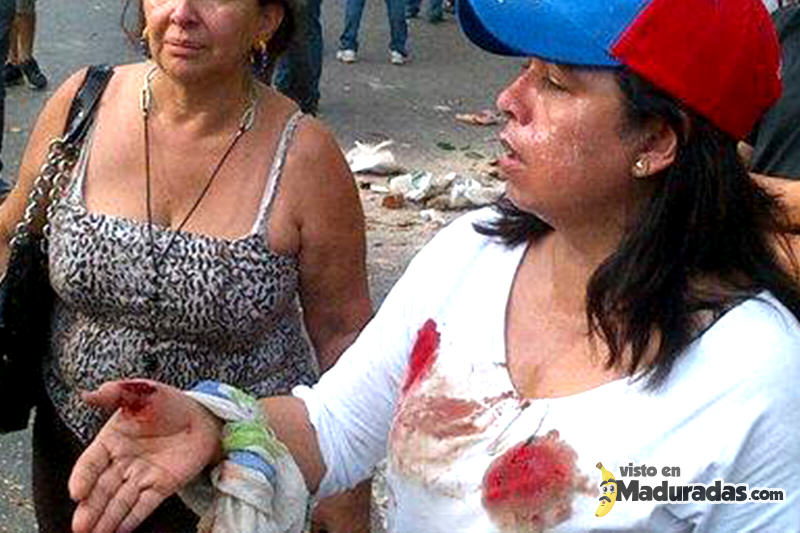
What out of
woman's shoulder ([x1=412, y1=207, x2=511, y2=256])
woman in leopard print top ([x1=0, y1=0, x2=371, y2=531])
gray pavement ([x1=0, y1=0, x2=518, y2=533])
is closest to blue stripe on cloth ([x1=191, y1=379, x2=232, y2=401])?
woman's shoulder ([x1=412, y1=207, x2=511, y2=256])

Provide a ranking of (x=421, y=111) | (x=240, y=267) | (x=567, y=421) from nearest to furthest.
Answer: (x=567, y=421)
(x=240, y=267)
(x=421, y=111)

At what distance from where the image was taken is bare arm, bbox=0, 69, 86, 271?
314 cm

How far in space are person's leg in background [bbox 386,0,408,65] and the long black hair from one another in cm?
844

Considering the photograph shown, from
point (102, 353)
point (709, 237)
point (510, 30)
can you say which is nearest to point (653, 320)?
point (709, 237)

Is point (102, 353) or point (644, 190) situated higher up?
point (644, 190)

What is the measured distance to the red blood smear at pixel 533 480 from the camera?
202cm

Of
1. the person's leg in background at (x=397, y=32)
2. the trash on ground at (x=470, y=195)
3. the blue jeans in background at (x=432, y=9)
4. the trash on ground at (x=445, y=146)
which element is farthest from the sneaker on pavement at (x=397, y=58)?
the trash on ground at (x=470, y=195)

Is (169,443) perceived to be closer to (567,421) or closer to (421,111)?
(567,421)

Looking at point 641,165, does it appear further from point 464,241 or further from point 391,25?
point 391,25

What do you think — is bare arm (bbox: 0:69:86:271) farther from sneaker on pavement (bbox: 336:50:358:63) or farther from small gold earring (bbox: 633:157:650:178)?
sneaker on pavement (bbox: 336:50:358:63)

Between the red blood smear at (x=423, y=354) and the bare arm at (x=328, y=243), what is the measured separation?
83 cm

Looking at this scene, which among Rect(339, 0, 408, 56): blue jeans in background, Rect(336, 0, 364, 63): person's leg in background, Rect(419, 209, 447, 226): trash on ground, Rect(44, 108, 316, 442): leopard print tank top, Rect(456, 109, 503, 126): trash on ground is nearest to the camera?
Rect(44, 108, 316, 442): leopard print tank top

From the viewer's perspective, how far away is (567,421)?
204cm

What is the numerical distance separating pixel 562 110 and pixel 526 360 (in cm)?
34
